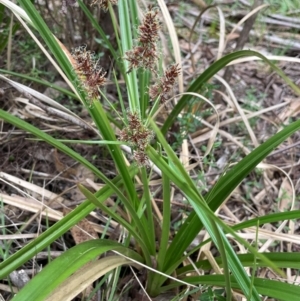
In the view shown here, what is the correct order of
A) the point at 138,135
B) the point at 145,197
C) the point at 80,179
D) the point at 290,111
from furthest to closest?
1. the point at 290,111
2. the point at 80,179
3. the point at 145,197
4. the point at 138,135

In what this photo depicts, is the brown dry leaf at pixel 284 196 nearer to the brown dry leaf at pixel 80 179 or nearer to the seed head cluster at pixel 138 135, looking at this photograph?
the brown dry leaf at pixel 80 179

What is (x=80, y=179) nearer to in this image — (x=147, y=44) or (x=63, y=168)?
(x=63, y=168)

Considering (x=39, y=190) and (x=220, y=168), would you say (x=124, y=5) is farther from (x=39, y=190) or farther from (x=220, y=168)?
(x=220, y=168)

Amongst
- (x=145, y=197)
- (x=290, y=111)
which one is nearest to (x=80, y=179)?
(x=145, y=197)

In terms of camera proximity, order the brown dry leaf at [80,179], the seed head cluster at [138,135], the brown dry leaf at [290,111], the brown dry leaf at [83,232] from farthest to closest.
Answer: the brown dry leaf at [290,111], the brown dry leaf at [80,179], the brown dry leaf at [83,232], the seed head cluster at [138,135]

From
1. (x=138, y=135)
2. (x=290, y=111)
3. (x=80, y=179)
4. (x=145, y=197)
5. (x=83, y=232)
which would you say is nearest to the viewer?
(x=138, y=135)

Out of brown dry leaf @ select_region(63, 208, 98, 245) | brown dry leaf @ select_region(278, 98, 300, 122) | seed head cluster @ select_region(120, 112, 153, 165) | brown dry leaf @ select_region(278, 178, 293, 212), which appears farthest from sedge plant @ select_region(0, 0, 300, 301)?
brown dry leaf @ select_region(278, 98, 300, 122)

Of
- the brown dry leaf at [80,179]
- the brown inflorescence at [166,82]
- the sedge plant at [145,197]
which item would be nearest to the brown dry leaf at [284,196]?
the sedge plant at [145,197]
